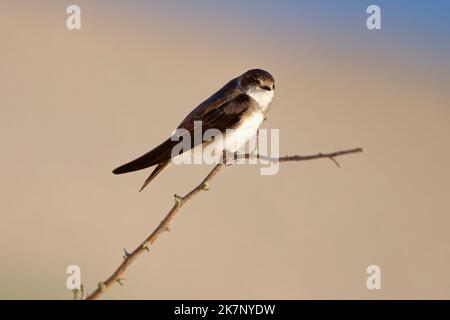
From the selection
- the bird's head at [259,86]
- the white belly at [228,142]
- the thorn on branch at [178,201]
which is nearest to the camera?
the thorn on branch at [178,201]

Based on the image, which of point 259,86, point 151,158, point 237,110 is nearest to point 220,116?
point 237,110

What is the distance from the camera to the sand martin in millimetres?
2855

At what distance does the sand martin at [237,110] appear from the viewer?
9.37 ft

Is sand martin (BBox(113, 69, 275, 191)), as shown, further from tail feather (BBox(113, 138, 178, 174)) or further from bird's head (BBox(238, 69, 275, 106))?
tail feather (BBox(113, 138, 178, 174))

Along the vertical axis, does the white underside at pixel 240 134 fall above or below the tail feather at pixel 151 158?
above

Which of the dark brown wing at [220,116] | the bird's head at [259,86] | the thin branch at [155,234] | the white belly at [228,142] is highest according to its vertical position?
the bird's head at [259,86]

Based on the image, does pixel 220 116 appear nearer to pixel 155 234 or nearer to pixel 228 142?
pixel 228 142

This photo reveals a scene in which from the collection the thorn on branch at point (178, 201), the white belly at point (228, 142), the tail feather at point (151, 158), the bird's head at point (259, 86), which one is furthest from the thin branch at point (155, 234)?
the bird's head at point (259, 86)

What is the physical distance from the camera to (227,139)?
2.84 metres

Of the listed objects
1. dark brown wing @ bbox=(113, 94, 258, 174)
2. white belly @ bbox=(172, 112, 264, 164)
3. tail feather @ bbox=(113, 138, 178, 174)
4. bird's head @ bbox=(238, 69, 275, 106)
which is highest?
bird's head @ bbox=(238, 69, 275, 106)

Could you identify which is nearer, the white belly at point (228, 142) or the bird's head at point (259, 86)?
the white belly at point (228, 142)

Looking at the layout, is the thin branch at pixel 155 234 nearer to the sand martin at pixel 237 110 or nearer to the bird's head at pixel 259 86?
the sand martin at pixel 237 110

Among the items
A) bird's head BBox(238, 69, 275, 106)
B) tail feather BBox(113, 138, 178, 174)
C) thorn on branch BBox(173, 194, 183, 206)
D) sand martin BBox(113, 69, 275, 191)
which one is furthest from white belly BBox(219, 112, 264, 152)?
thorn on branch BBox(173, 194, 183, 206)

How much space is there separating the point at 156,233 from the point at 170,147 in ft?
3.83
